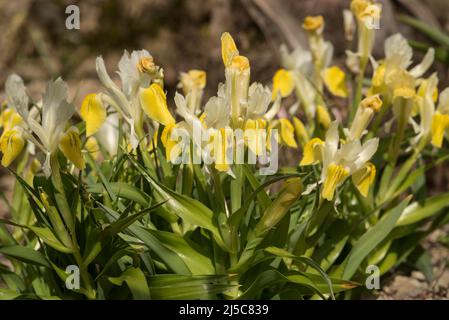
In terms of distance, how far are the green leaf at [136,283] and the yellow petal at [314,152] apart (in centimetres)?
54

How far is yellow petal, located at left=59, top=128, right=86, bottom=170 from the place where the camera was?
1.78 m

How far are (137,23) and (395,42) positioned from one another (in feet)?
9.12

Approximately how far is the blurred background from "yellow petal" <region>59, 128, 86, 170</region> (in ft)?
3.85

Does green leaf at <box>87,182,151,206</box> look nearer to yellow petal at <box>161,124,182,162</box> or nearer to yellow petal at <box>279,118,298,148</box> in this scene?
yellow petal at <box>161,124,182,162</box>

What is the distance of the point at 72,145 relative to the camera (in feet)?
5.88

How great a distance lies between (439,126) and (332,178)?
20.3 inches

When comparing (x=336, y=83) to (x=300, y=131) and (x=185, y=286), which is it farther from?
(x=185, y=286)

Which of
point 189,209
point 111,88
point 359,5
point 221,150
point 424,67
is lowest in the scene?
point 189,209

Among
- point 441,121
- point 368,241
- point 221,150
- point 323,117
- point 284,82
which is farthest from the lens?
point 284,82

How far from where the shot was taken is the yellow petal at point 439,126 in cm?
219

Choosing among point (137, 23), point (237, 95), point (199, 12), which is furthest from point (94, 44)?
point (237, 95)

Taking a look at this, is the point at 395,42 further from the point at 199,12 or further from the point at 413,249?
the point at 199,12

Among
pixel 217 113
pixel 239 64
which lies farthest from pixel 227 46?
pixel 217 113
